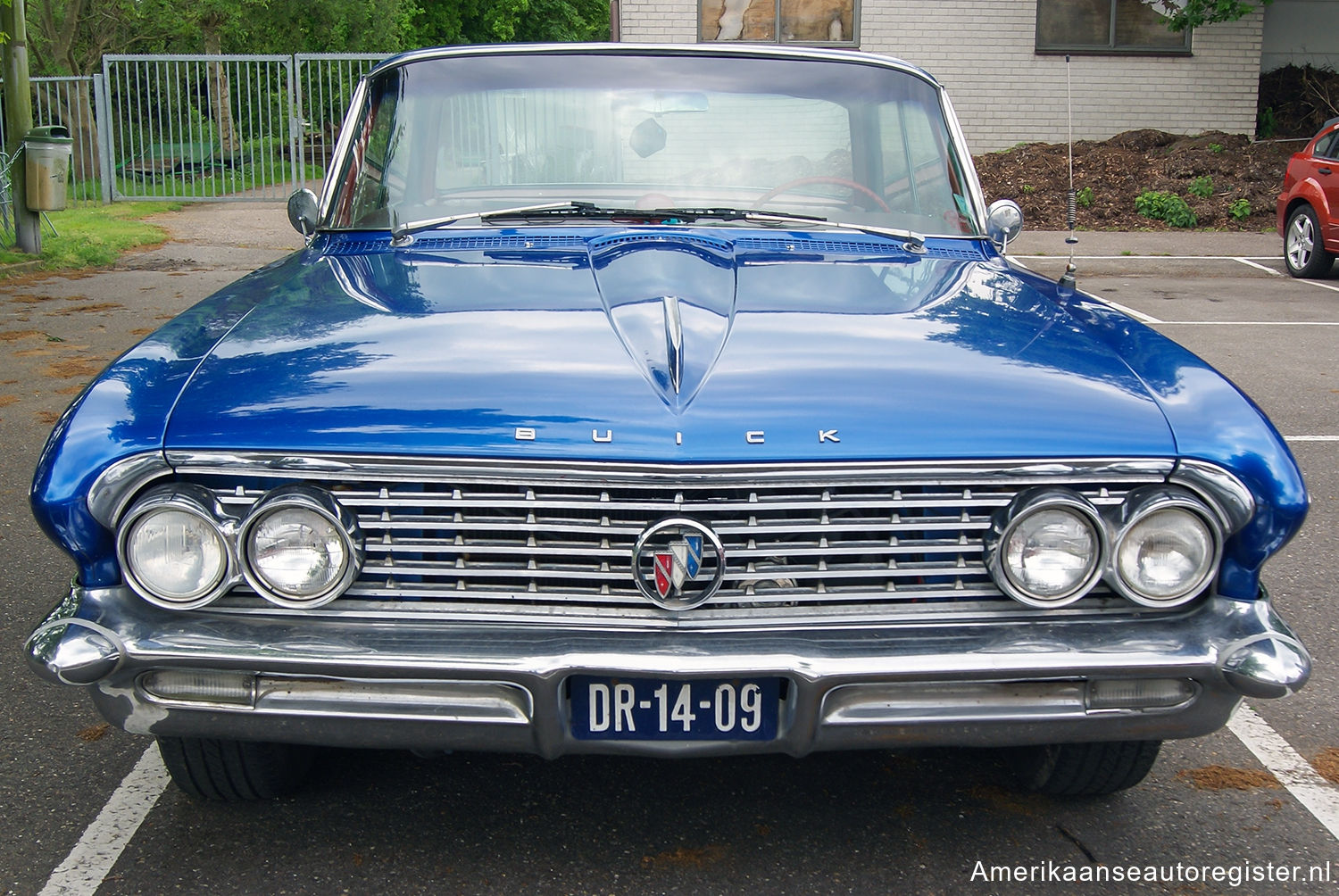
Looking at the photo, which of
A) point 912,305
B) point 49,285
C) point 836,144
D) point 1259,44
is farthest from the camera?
point 1259,44

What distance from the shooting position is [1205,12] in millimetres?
17484

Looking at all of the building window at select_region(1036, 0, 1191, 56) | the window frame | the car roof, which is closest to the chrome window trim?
the car roof

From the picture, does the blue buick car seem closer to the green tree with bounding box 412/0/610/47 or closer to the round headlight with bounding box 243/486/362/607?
the round headlight with bounding box 243/486/362/607

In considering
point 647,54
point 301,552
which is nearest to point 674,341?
point 301,552

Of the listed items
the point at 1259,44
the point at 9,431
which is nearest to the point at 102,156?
the point at 9,431

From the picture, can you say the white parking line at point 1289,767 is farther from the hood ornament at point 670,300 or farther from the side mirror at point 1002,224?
the hood ornament at point 670,300

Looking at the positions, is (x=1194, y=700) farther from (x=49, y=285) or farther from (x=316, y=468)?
(x=49, y=285)

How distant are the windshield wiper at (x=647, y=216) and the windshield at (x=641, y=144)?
3cm

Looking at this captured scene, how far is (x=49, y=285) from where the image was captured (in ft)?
37.1

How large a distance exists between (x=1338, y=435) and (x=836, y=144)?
165 inches

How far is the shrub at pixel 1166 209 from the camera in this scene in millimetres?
16016

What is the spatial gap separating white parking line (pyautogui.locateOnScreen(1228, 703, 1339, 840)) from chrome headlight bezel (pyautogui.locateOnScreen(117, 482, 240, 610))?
2449 mm

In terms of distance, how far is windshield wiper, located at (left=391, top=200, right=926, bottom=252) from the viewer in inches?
140

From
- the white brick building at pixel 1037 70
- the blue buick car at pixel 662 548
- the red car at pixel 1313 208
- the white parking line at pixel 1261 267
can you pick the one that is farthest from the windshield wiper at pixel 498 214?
the white brick building at pixel 1037 70
